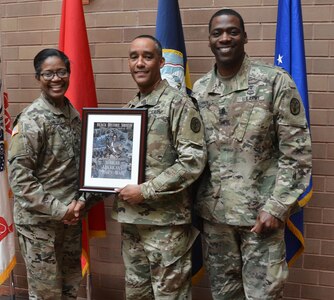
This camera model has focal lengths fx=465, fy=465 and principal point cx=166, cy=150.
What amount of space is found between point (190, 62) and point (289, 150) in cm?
126

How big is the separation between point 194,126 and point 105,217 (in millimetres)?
1433

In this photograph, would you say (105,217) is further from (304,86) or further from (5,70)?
(304,86)

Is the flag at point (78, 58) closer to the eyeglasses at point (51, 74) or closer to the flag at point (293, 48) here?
the eyeglasses at point (51, 74)

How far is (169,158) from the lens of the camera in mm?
2180

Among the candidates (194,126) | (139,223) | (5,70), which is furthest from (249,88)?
(5,70)

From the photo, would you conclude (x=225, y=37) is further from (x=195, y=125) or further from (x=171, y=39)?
(x=171, y=39)

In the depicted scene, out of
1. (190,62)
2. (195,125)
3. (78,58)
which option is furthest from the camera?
(190,62)

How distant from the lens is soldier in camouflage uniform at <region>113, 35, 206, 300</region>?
211cm

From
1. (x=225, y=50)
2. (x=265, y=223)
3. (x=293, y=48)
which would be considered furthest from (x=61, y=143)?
(x=293, y=48)

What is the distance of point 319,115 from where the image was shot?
286 centimetres

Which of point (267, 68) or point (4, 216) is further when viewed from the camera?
point (4, 216)

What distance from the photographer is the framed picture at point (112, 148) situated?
216 centimetres

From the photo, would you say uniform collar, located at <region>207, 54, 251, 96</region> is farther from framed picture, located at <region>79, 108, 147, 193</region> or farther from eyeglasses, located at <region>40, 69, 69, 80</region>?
eyeglasses, located at <region>40, 69, 69, 80</region>

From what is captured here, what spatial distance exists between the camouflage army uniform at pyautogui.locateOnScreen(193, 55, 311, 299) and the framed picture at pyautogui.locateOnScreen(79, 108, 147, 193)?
0.33 m
